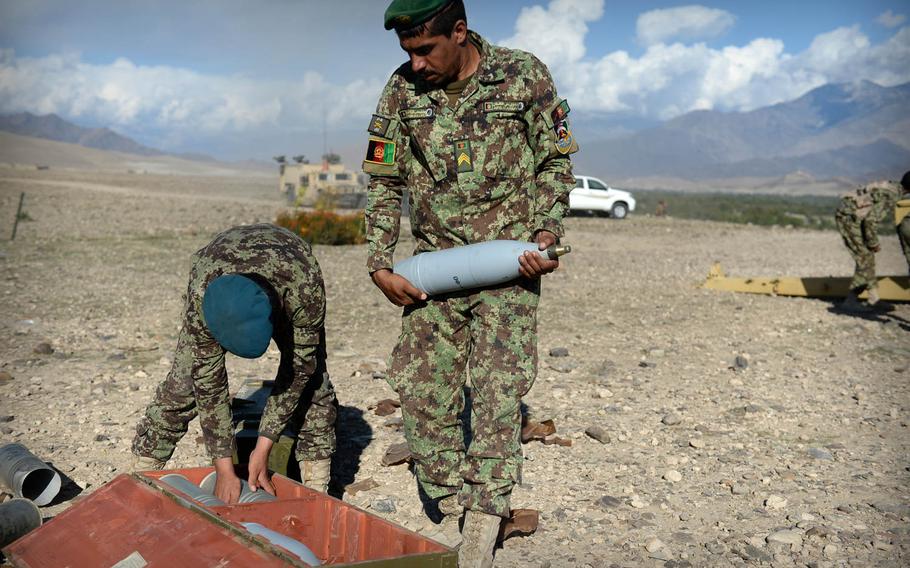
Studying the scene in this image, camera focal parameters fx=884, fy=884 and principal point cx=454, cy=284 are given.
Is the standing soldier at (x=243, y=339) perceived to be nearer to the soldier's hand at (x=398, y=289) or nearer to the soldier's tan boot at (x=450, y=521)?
the soldier's hand at (x=398, y=289)

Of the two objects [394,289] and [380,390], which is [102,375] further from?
[394,289]

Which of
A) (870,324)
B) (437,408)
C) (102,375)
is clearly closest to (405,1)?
(437,408)

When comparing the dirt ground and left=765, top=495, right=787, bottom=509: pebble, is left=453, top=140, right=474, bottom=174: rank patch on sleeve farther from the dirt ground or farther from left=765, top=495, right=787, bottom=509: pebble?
left=765, top=495, right=787, bottom=509: pebble

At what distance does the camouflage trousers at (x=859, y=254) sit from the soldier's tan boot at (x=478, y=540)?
7510 mm

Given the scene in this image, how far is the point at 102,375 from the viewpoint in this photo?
650cm

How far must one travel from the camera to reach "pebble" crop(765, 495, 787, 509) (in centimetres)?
428

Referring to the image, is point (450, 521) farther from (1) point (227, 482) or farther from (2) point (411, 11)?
(2) point (411, 11)

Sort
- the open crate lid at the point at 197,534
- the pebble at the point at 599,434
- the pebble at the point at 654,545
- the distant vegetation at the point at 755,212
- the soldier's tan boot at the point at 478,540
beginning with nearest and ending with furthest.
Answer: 1. the open crate lid at the point at 197,534
2. the soldier's tan boot at the point at 478,540
3. the pebble at the point at 654,545
4. the pebble at the point at 599,434
5. the distant vegetation at the point at 755,212

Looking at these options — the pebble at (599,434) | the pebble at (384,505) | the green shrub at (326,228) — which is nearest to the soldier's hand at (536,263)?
the pebble at (384,505)

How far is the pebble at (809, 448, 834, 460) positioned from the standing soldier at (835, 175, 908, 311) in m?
5.21

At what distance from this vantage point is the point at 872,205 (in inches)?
384

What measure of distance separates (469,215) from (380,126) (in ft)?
1.75

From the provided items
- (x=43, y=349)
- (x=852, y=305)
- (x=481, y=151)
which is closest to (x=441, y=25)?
(x=481, y=151)

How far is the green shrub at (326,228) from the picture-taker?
16219 mm
